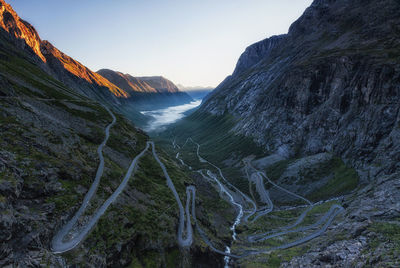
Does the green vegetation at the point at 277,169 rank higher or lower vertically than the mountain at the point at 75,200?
lower

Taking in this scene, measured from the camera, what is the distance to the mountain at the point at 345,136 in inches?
1713

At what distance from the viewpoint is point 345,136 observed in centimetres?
10894

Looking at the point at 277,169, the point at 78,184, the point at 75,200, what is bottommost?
the point at 277,169

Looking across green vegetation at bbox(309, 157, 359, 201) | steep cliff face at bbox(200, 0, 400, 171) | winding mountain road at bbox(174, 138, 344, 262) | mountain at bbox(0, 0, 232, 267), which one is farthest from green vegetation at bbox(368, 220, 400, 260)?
green vegetation at bbox(309, 157, 359, 201)

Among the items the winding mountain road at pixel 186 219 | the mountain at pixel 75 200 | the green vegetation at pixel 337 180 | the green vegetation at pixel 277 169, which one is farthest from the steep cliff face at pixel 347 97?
the mountain at pixel 75 200

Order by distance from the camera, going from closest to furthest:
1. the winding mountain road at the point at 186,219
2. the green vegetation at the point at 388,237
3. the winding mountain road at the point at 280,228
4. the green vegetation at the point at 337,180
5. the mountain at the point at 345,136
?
the green vegetation at the point at 388,237
the winding mountain road at the point at 186,219
the mountain at the point at 345,136
the winding mountain road at the point at 280,228
the green vegetation at the point at 337,180

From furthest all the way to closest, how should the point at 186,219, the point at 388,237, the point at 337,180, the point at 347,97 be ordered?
the point at 347,97, the point at 337,180, the point at 186,219, the point at 388,237

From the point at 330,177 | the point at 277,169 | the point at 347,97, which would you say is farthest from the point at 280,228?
the point at 347,97

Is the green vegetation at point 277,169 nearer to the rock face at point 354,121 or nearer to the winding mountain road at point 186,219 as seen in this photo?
the rock face at point 354,121

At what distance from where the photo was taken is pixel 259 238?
7038 cm

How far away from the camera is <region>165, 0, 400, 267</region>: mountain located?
43.5m

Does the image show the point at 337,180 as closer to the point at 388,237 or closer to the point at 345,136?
the point at 345,136

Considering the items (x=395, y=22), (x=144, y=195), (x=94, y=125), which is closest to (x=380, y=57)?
(x=395, y=22)

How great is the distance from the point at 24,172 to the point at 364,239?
220 feet
